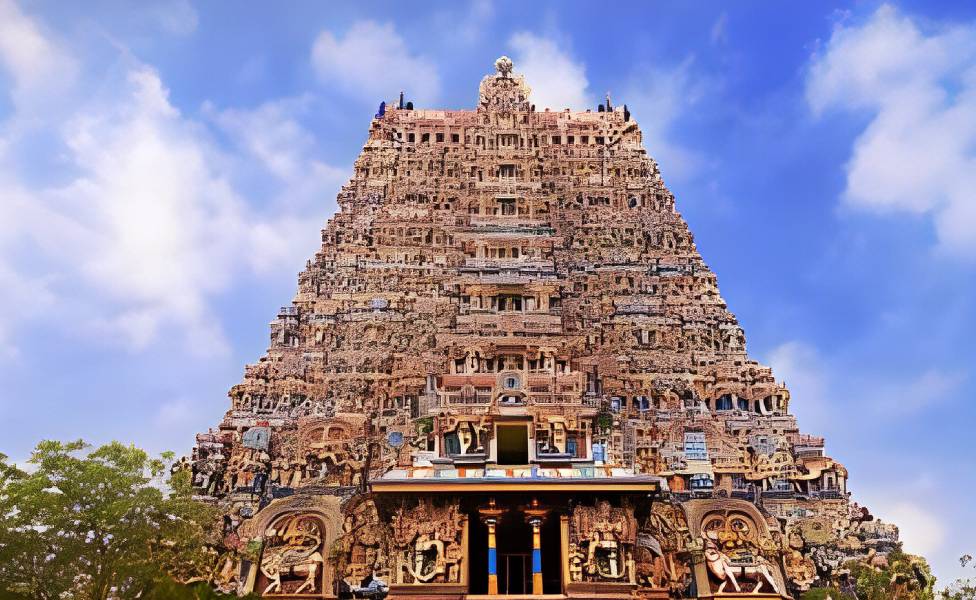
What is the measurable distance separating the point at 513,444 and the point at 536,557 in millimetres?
6222

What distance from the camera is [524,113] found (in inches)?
1921

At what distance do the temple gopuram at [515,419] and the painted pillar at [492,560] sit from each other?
4 centimetres

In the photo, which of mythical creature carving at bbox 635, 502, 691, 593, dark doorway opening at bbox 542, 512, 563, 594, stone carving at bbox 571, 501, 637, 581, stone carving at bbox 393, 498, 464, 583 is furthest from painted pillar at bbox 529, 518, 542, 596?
mythical creature carving at bbox 635, 502, 691, 593

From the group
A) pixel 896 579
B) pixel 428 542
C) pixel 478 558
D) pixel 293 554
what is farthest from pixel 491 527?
pixel 896 579

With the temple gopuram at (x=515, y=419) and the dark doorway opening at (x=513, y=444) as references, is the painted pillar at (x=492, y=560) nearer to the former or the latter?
the temple gopuram at (x=515, y=419)

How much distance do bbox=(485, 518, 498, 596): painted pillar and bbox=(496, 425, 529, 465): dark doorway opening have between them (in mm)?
4749

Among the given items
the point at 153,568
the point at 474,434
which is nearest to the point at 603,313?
the point at 474,434

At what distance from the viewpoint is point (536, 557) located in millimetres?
27562

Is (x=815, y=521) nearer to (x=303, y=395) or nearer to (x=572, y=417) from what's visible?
(x=572, y=417)

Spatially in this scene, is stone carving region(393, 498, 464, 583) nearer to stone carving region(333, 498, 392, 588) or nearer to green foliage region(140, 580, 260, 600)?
stone carving region(333, 498, 392, 588)

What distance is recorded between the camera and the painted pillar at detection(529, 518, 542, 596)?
→ 27.2m

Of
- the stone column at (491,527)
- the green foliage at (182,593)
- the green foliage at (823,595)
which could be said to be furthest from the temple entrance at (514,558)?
the green foliage at (182,593)

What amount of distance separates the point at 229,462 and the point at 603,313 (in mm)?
16475

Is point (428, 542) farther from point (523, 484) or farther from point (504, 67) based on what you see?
point (504, 67)
